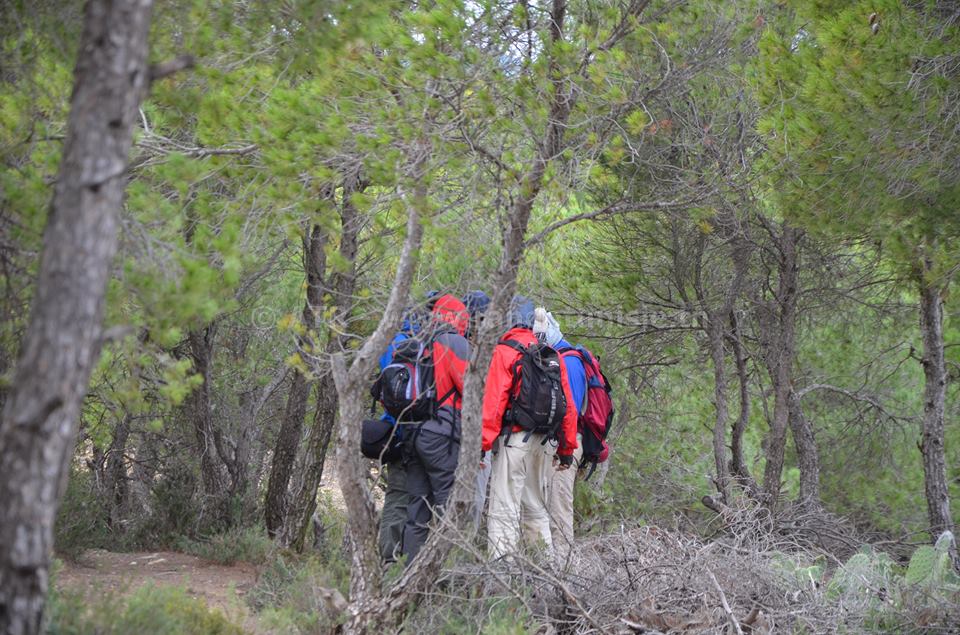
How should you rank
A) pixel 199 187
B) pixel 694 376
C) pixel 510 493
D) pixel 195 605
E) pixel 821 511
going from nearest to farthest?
pixel 195 605 < pixel 199 187 < pixel 510 493 < pixel 821 511 < pixel 694 376

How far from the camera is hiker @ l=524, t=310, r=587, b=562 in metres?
7.16

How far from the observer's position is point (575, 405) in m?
7.02

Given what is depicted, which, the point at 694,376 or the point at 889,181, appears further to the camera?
the point at 694,376

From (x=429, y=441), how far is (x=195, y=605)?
1.76 metres

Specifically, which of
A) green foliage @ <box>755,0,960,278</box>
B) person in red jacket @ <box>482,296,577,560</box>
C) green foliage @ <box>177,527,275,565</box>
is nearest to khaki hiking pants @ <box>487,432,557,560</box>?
person in red jacket @ <box>482,296,577,560</box>

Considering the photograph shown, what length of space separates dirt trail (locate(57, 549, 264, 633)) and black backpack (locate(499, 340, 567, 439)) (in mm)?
2184

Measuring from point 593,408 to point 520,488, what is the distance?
99cm

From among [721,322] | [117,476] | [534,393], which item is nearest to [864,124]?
[534,393]

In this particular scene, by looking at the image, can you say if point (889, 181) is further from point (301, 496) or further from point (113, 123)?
point (113, 123)

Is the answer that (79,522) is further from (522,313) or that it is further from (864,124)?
(864,124)

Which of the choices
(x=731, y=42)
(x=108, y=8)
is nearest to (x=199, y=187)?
(x=108, y=8)

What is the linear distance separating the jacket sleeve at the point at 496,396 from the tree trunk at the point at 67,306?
3799 millimetres

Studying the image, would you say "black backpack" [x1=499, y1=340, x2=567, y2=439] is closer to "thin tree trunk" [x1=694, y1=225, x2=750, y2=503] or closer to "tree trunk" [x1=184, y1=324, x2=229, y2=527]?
"tree trunk" [x1=184, y1=324, x2=229, y2=527]

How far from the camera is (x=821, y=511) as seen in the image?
8.69 meters
